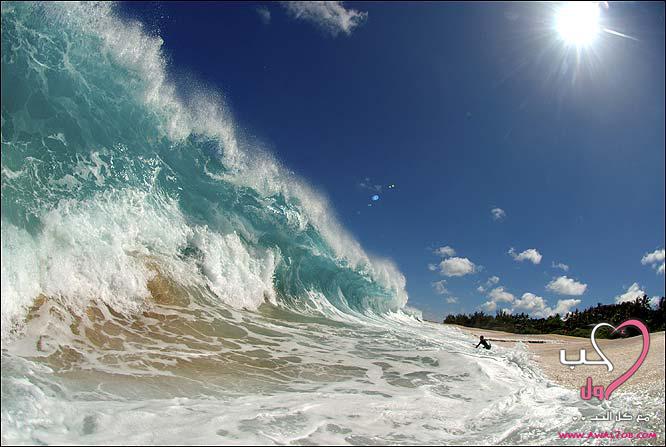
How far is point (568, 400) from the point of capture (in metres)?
6.41

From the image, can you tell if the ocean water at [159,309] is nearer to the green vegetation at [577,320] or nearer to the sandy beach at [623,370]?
the sandy beach at [623,370]

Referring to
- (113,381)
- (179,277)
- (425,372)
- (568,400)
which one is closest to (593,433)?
(568,400)

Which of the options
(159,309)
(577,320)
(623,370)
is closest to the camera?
(623,370)

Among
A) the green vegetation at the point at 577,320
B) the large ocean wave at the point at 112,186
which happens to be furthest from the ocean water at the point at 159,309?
the green vegetation at the point at 577,320

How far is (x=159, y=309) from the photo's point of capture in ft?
31.3

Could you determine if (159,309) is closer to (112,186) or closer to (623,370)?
(112,186)

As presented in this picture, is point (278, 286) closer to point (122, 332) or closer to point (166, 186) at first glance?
point (166, 186)

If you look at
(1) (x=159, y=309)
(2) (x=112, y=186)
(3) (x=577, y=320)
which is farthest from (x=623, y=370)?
(3) (x=577, y=320)

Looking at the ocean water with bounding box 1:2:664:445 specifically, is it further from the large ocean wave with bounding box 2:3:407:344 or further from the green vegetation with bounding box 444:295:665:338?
the green vegetation with bounding box 444:295:665:338

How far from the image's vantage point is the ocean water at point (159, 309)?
4738 mm

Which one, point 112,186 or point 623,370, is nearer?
point 623,370

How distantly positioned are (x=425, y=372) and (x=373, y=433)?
4.07 m

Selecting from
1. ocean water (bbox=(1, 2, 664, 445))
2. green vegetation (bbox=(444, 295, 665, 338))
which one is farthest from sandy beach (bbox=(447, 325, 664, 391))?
green vegetation (bbox=(444, 295, 665, 338))

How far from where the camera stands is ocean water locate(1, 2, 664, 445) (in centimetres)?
474
